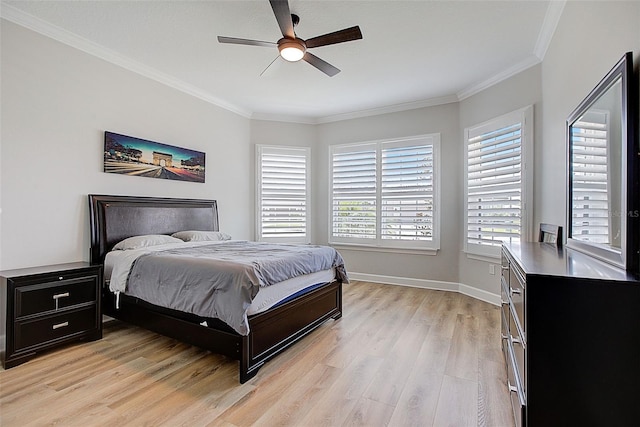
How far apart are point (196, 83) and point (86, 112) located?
4.61ft

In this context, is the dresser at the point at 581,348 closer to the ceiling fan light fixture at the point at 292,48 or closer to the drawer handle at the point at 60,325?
the ceiling fan light fixture at the point at 292,48

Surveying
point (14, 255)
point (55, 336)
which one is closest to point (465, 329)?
point (55, 336)

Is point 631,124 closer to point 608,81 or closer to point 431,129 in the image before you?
point 608,81

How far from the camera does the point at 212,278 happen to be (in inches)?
86.9

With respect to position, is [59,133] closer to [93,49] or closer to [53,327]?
[93,49]

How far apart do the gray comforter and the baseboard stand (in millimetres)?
2411

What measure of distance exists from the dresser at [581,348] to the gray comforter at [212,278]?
158 cm

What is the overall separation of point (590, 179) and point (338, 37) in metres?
1.94

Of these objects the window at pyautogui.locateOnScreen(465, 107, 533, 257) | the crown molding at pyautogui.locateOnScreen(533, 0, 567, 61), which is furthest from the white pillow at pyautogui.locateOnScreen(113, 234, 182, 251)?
the crown molding at pyautogui.locateOnScreen(533, 0, 567, 61)

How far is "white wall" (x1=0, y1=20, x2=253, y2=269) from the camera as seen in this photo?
8.52 ft

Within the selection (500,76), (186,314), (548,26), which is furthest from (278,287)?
(500,76)

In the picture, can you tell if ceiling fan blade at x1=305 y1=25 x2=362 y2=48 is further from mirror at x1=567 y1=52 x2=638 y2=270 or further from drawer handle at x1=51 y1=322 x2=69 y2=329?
Result: drawer handle at x1=51 y1=322 x2=69 y2=329

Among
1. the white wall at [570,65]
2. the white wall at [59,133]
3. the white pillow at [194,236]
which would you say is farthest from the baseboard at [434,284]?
the white wall at [59,133]

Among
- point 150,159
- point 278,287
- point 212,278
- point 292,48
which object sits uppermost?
point 292,48
